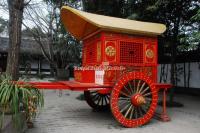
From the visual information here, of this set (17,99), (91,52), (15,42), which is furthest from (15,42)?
(17,99)

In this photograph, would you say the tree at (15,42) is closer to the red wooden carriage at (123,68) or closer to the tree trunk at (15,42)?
the tree trunk at (15,42)

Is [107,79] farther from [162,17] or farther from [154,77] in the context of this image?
[162,17]

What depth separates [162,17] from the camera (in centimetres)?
1140

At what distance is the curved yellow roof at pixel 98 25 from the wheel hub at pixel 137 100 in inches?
72.1

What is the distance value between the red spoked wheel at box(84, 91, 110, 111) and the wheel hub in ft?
7.04

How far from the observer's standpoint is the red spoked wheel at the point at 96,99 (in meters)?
9.79

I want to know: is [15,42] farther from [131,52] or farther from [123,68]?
[131,52]

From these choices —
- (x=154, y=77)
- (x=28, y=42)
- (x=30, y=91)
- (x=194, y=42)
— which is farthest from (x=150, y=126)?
(x=28, y=42)

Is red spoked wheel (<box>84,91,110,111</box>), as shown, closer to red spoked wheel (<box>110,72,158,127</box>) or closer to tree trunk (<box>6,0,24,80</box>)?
red spoked wheel (<box>110,72,158,127</box>)

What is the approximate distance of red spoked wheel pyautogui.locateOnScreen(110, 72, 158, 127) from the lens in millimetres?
7453

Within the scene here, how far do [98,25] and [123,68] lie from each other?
141 centimetres

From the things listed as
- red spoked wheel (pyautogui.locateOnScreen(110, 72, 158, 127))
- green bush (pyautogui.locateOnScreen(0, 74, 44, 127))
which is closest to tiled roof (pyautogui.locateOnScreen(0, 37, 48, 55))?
red spoked wheel (pyautogui.locateOnScreen(110, 72, 158, 127))

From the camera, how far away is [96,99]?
10.1m

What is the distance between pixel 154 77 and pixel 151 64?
40 centimetres
